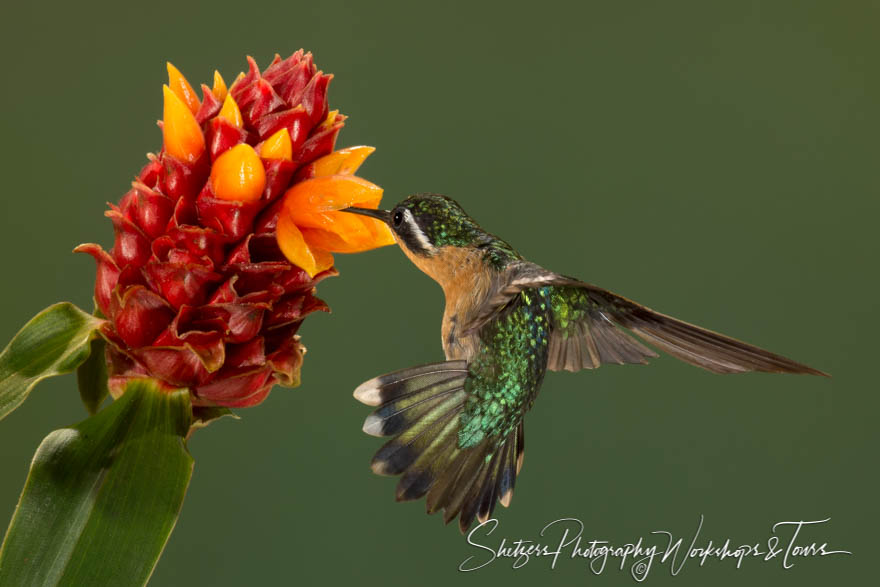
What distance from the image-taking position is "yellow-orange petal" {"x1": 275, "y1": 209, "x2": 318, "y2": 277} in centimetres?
49

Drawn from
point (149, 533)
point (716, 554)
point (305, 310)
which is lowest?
point (716, 554)

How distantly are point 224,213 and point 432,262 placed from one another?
0.16m

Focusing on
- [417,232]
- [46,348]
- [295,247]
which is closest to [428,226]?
[417,232]

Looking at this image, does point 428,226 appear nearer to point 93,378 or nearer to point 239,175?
point 239,175

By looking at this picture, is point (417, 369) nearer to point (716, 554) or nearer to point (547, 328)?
point (547, 328)

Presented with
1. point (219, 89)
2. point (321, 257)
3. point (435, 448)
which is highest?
point (219, 89)

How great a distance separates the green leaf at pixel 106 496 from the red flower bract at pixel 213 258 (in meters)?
0.02

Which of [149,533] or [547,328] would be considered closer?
[149,533]

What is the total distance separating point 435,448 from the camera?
0.56m

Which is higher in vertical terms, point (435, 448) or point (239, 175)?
point (239, 175)

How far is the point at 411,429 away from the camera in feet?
1.76

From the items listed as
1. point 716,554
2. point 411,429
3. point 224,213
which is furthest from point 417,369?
point 716,554

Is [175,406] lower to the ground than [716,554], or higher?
higher

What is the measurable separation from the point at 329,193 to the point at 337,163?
0.11 feet
